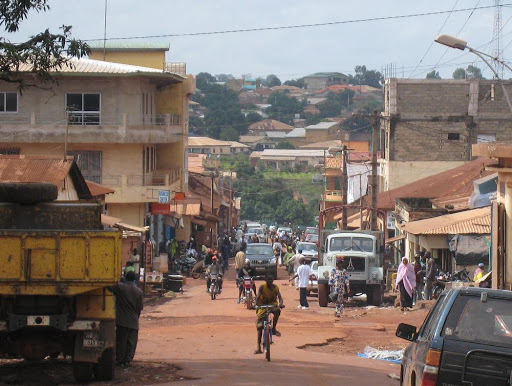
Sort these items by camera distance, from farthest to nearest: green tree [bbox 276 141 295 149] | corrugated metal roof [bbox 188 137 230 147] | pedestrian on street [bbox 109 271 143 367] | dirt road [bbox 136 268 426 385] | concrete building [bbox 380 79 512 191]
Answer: green tree [bbox 276 141 295 149]
corrugated metal roof [bbox 188 137 230 147]
concrete building [bbox 380 79 512 191]
pedestrian on street [bbox 109 271 143 367]
dirt road [bbox 136 268 426 385]

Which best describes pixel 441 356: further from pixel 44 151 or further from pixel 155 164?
pixel 155 164

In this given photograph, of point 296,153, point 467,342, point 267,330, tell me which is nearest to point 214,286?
point 267,330

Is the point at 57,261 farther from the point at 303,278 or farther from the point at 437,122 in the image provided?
the point at 437,122

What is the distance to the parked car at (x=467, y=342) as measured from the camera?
8.21 meters

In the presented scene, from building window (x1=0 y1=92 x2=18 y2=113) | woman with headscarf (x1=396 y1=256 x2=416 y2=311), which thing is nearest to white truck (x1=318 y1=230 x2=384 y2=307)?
woman with headscarf (x1=396 y1=256 x2=416 y2=311)

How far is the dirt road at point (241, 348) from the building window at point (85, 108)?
16.9m

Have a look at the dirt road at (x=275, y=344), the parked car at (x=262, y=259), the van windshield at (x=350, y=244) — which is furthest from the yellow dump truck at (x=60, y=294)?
the parked car at (x=262, y=259)

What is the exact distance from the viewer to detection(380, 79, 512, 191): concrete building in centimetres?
5862

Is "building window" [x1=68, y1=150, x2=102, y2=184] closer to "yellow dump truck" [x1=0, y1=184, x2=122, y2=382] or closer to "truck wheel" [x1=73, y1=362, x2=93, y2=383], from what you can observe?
"yellow dump truck" [x1=0, y1=184, x2=122, y2=382]

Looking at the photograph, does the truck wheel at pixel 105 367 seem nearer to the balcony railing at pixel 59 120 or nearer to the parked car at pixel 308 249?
the parked car at pixel 308 249

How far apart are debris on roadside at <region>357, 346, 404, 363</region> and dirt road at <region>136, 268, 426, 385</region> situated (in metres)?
0.28

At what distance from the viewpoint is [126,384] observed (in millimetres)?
13531

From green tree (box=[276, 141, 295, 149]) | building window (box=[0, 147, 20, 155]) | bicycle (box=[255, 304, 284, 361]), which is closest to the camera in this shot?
bicycle (box=[255, 304, 284, 361])

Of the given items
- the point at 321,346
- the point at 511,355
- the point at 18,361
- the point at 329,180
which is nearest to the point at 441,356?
the point at 511,355
